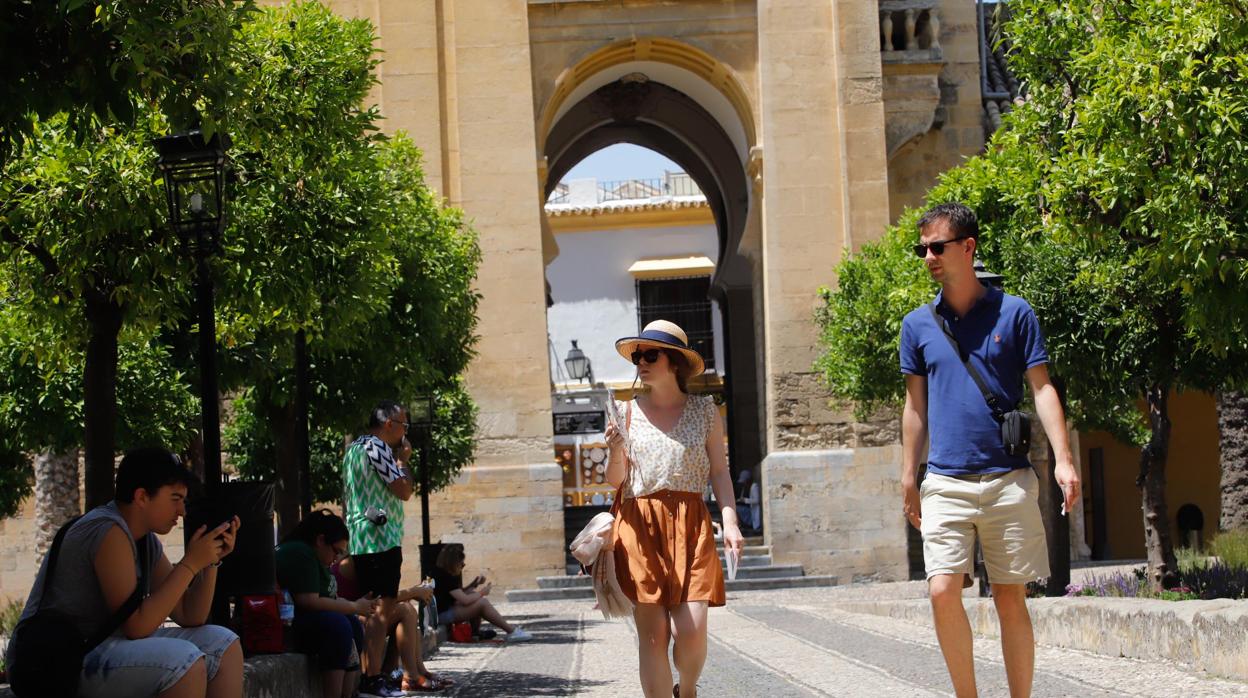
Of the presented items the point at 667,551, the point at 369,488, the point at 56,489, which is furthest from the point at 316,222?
the point at 56,489

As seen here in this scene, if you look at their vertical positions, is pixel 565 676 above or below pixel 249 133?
below

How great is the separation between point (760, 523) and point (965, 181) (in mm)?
11614

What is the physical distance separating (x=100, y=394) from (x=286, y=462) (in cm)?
675

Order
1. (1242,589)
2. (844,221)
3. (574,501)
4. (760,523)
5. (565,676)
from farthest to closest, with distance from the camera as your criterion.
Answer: (574,501) < (760,523) < (844,221) < (1242,589) < (565,676)

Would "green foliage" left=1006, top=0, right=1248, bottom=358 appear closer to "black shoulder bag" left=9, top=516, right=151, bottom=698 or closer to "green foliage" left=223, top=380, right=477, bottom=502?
"black shoulder bag" left=9, top=516, right=151, bottom=698

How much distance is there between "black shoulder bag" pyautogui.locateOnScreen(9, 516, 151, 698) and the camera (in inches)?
200

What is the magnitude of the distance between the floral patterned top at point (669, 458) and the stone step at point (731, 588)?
655 inches

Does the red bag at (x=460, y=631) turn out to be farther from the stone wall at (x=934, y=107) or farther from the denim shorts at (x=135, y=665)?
the stone wall at (x=934, y=107)

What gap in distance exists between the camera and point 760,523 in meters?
27.5

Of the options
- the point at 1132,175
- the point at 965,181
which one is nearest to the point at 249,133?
the point at 1132,175

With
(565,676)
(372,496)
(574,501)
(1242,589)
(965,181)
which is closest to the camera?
(372,496)

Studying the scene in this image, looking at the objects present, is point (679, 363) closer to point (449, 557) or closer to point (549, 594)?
point (449, 557)

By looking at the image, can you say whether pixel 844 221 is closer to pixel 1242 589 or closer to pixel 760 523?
pixel 760 523

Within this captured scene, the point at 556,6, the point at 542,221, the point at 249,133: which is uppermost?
the point at 556,6
